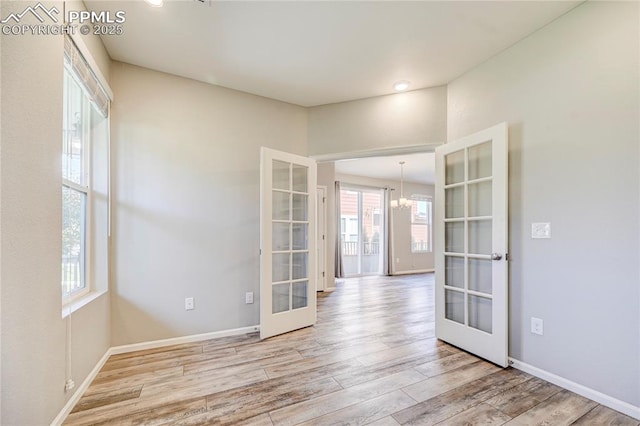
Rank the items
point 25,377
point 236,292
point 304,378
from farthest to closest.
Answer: point 236,292 → point 304,378 → point 25,377

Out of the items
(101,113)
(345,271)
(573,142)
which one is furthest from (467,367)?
(345,271)

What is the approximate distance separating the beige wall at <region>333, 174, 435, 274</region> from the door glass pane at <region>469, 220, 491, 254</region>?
4.61 meters

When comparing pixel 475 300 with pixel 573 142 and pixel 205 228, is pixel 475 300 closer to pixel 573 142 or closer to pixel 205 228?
pixel 573 142

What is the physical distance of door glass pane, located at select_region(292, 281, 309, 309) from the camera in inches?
128

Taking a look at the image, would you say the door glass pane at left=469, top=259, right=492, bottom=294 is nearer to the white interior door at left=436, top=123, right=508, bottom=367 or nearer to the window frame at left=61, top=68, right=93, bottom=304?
the white interior door at left=436, top=123, right=508, bottom=367

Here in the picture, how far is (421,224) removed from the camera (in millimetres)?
8148

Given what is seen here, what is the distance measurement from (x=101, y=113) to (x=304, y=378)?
2.73 metres

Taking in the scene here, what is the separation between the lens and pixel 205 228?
2.91 meters

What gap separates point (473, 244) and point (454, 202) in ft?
1.49

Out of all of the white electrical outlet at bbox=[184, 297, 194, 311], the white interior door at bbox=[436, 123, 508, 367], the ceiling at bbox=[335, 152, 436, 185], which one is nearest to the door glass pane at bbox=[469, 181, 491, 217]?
the white interior door at bbox=[436, 123, 508, 367]

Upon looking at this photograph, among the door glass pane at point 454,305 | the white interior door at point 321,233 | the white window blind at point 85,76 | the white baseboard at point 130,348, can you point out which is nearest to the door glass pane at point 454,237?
the door glass pane at point 454,305

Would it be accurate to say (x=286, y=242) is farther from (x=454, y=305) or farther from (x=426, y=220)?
(x=426, y=220)

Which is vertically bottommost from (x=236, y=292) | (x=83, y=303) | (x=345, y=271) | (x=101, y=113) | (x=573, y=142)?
(x=345, y=271)

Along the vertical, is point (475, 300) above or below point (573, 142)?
below
